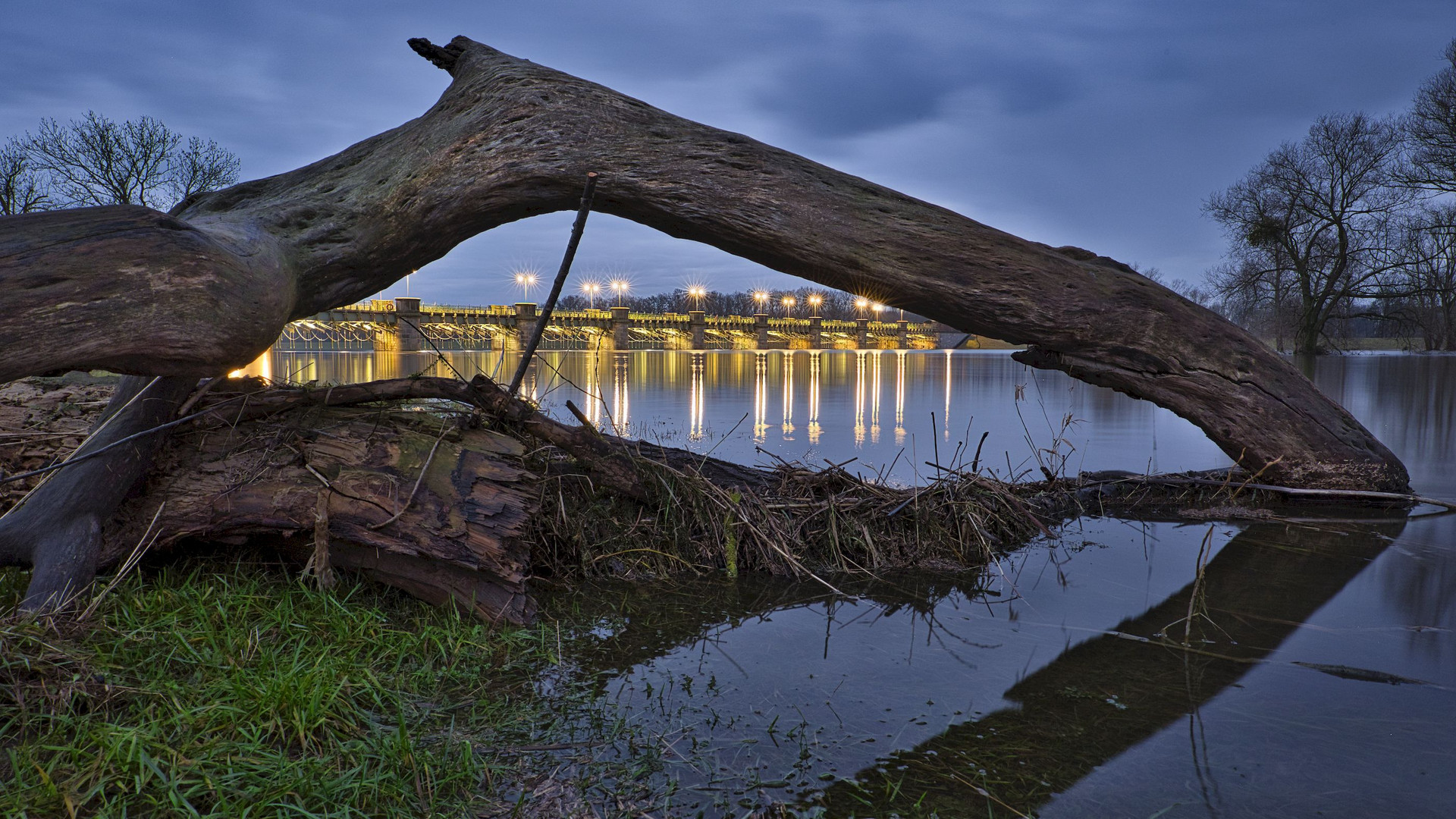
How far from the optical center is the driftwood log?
3.85 m

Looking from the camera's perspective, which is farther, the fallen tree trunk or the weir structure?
the weir structure

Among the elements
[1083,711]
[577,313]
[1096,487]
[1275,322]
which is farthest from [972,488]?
[577,313]

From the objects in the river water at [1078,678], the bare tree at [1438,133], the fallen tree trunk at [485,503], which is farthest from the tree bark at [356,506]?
the bare tree at [1438,133]

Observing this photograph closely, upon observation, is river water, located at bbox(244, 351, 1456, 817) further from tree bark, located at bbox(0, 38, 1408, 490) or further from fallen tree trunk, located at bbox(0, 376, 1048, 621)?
tree bark, located at bbox(0, 38, 1408, 490)

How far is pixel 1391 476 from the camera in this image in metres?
4.91

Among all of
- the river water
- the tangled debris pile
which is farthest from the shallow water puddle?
the tangled debris pile

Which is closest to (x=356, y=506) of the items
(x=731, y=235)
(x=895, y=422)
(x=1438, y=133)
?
(x=731, y=235)

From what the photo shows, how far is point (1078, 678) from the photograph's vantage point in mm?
2371

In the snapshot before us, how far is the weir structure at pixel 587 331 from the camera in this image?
6172 centimetres

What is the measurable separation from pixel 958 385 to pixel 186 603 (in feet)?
48.4

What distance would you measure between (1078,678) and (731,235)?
2.88 meters

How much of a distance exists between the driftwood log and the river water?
84cm

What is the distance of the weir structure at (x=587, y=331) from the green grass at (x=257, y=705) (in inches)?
2212

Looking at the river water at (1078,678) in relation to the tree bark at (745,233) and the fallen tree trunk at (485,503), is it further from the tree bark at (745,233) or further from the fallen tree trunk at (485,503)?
the tree bark at (745,233)
